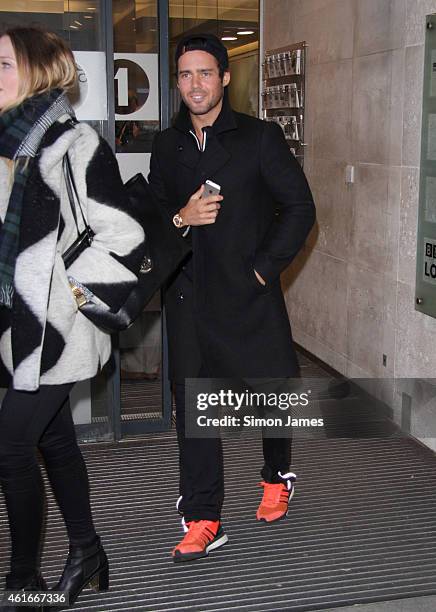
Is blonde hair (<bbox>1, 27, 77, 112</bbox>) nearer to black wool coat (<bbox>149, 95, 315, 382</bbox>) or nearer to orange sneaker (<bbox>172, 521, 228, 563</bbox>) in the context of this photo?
black wool coat (<bbox>149, 95, 315, 382</bbox>)

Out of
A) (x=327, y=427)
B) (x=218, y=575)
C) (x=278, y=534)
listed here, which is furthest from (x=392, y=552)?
(x=327, y=427)

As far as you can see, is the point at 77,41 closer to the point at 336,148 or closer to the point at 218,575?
the point at 336,148

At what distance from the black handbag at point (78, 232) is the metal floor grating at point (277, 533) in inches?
48.5

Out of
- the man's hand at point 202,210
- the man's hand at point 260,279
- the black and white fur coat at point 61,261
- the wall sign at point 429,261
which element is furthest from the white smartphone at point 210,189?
the wall sign at point 429,261

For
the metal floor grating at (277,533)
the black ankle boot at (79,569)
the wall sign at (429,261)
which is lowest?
the metal floor grating at (277,533)

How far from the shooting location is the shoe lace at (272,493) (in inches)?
140

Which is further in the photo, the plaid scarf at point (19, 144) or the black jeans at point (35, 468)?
the black jeans at point (35, 468)

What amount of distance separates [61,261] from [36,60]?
1.88 feet

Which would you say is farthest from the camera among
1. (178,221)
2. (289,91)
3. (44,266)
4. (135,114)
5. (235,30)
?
(235,30)

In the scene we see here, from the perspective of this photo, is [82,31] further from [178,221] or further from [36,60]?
[36,60]

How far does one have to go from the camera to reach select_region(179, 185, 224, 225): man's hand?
Result: 9.82ft

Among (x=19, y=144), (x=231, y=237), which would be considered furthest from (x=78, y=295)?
(x=231, y=237)

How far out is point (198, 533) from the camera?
3230 mm

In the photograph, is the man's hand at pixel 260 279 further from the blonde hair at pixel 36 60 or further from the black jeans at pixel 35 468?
the blonde hair at pixel 36 60
